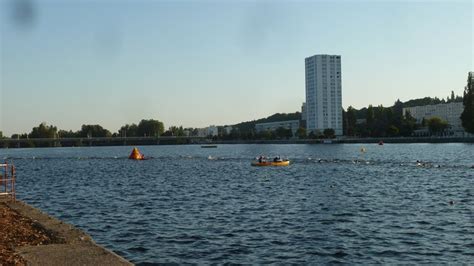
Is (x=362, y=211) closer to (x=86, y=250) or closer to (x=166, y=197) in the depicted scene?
(x=166, y=197)

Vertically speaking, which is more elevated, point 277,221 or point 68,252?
point 68,252

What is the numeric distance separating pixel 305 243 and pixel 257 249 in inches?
109

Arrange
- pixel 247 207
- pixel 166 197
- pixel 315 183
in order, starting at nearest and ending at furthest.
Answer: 1. pixel 247 207
2. pixel 166 197
3. pixel 315 183

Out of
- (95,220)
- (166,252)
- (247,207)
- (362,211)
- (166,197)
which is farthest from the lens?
(166,197)

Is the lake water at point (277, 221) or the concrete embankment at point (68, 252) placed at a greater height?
the concrete embankment at point (68, 252)

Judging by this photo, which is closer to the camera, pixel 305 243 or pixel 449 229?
pixel 305 243

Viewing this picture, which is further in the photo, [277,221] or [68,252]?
[277,221]

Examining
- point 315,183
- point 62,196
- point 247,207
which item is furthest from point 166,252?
point 315,183

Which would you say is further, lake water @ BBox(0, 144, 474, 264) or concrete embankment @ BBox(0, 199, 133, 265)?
lake water @ BBox(0, 144, 474, 264)

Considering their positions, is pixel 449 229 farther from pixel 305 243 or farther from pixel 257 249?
pixel 257 249

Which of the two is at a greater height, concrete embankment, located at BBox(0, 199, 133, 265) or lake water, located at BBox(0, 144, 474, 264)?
concrete embankment, located at BBox(0, 199, 133, 265)

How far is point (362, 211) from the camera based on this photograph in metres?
36.3

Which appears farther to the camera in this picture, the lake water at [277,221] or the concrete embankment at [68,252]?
the lake water at [277,221]

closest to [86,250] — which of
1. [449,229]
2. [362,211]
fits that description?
[449,229]
